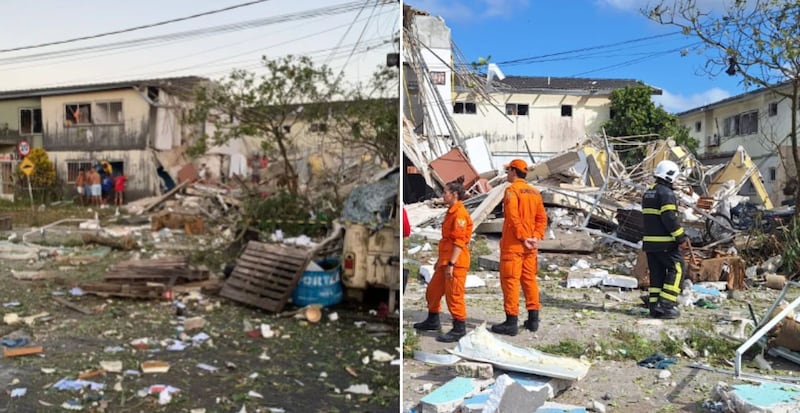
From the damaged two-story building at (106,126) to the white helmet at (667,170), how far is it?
381cm

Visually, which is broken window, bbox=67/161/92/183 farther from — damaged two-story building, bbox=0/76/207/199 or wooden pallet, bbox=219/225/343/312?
wooden pallet, bbox=219/225/343/312

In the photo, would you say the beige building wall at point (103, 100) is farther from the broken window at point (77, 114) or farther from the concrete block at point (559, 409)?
the concrete block at point (559, 409)

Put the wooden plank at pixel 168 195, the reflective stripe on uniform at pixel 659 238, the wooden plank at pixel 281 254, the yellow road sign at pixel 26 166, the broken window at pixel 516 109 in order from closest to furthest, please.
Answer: the broken window at pixel 516 109 → the reflective stripe on uniform at pixel 659 238 → the yellow road sign at pixel 26 166 → the wooden plank at pixel 168 195 → the wooden plank at pixel 281 254

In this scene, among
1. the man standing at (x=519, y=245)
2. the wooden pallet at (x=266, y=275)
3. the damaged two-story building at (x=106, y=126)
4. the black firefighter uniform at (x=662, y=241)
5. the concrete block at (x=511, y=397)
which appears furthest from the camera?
the wooden pallet at (x=266, y=275)

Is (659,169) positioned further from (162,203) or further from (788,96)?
(162,203)

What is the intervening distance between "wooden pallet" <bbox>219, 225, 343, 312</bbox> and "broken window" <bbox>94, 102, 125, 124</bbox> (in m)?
1.78

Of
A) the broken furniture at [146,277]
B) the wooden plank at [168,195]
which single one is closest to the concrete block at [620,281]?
the wooden plank at [168,195]

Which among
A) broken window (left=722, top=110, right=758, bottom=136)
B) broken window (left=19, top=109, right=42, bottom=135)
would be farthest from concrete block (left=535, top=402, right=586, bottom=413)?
broken window (left=19, top=109, right=42, bottom=135)

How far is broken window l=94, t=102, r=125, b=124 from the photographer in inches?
193

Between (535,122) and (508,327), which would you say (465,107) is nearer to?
(535,122)

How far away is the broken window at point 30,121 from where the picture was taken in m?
4.74

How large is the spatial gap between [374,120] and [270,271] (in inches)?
73.1

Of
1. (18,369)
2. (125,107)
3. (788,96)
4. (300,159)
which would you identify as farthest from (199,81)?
(788,96)

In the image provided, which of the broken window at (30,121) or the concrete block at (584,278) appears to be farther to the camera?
the broken window at (30,121)
